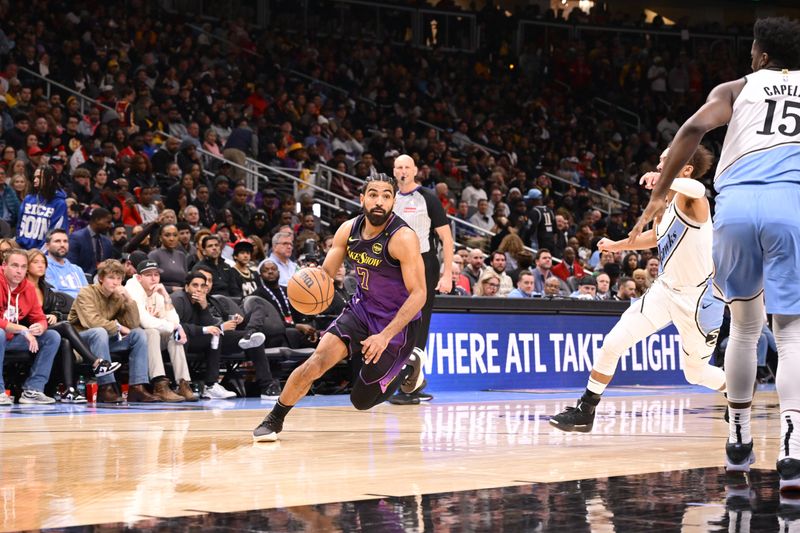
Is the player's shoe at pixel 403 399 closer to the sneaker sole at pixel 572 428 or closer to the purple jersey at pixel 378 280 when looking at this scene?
the sneaker sole at pixel 572 428

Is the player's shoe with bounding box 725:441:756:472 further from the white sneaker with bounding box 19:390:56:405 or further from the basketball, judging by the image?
the white sneaker with bounding box 19:390:56:405

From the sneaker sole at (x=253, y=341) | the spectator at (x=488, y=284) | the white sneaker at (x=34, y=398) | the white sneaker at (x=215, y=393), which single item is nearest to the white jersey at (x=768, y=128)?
the sneaker sole at (x=253, y=341)

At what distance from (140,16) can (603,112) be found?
40.5 ft

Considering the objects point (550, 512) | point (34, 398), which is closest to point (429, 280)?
point (34, 398)

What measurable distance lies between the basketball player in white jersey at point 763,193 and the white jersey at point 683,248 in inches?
80.3

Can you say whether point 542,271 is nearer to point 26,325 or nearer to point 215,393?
point 215,393

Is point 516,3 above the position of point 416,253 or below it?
above

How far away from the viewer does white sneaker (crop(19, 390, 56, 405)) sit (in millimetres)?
9688

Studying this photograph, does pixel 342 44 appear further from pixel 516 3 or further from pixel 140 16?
pixel 516 3

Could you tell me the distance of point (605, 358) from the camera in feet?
23.9

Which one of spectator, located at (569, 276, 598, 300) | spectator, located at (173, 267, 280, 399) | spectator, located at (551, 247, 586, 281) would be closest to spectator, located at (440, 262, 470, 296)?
spectator, located at (569, 276, 598, 300)

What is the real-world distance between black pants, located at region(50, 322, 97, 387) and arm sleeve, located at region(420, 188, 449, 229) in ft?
10.7

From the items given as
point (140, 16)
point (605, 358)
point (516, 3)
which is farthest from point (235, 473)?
point (516, 3)

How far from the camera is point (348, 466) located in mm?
5621
